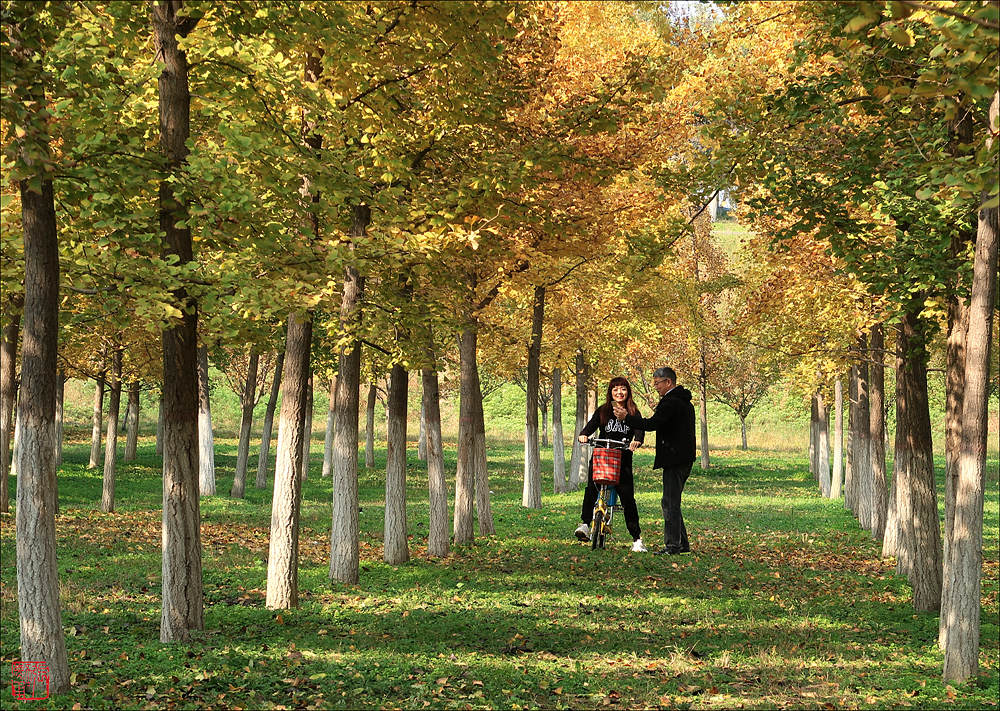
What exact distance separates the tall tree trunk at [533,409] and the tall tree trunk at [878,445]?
26.1 feet

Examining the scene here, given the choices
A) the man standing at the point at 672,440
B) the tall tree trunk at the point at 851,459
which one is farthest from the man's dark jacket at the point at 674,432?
the tall tree trunk at the point at 851,459

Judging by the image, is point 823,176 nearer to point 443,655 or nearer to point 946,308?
point 946,308

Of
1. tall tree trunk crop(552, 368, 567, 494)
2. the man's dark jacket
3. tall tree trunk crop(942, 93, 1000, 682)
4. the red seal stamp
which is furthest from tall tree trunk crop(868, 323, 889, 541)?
the red seal stamp

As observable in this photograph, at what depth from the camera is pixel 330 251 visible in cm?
1109

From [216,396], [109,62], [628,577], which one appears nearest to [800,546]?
[628,577]

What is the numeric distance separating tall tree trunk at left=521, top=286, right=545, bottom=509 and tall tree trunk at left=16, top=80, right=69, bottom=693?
633 inches

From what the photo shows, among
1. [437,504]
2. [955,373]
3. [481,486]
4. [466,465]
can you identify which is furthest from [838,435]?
[955,373]

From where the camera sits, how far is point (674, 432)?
11.8m

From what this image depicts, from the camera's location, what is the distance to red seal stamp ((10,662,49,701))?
27.3ft

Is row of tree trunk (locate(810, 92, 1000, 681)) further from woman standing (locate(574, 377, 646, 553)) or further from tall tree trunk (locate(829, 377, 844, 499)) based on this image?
tall tree trunk (locate(829, 377, 844, 499))

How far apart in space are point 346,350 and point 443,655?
4608 mm

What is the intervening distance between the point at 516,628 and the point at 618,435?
105 inches

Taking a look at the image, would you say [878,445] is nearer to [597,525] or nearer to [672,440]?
[597,525]

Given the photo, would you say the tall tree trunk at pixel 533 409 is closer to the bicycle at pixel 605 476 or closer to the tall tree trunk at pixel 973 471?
the bicycle at pixel 605 476
